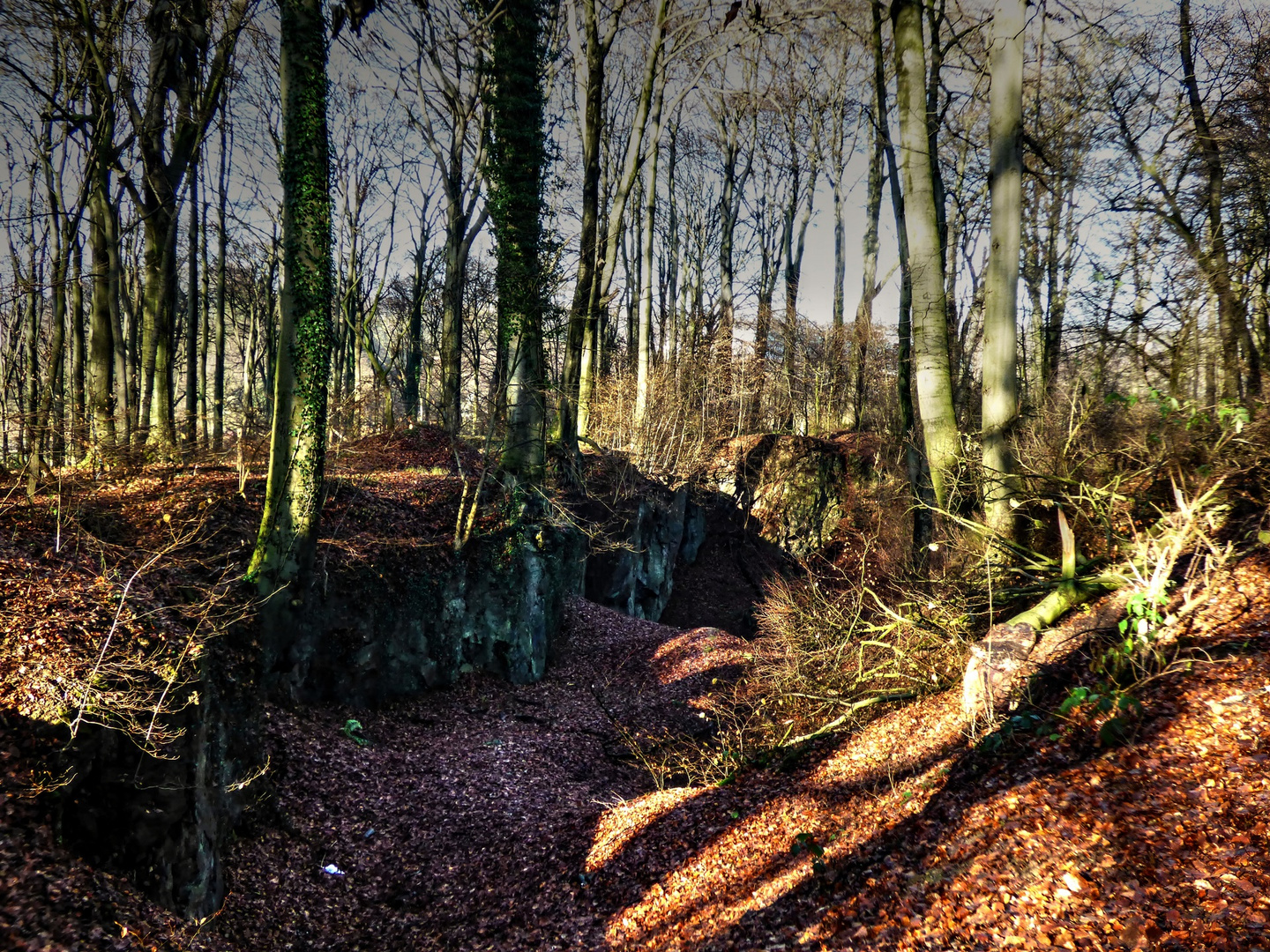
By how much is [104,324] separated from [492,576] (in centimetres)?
705

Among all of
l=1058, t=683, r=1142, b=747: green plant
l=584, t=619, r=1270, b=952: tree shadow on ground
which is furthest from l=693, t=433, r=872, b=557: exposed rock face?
l=1058, t=683, r=1142, b=747: green plant

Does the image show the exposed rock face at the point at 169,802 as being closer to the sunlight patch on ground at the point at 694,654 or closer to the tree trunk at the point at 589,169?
the sunlight patch on ground at the point at 694,654

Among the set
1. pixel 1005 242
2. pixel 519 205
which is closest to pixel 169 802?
pixel 1005 242

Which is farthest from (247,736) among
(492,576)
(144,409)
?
(144,409)

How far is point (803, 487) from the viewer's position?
21.2m

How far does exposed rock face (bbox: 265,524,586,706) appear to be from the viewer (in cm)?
821

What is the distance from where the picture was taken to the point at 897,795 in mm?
4918

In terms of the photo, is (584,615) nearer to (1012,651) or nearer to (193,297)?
(1012,651)

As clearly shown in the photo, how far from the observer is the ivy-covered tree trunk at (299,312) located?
7473mm

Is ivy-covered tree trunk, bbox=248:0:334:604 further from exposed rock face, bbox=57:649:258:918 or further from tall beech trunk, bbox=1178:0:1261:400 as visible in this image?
tall beech trunk, bbox=1178:0:1261:400

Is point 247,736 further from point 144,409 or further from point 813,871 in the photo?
point 144,409

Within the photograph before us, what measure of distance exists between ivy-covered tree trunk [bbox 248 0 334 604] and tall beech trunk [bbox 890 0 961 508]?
6588 mm

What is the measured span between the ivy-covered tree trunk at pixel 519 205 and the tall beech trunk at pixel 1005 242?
23.9ft

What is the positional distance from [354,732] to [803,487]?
16355 millimetres
